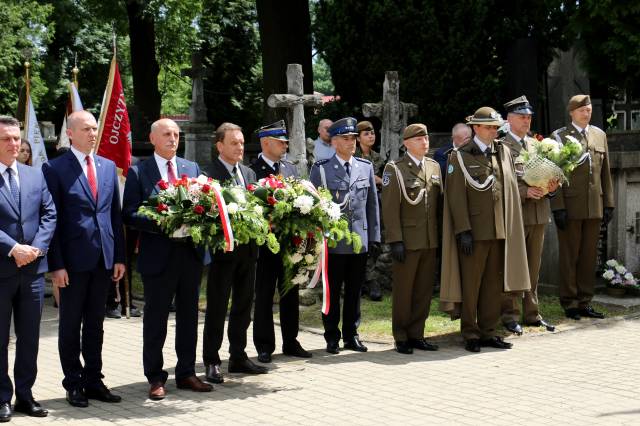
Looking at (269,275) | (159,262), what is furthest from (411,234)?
(159,262)

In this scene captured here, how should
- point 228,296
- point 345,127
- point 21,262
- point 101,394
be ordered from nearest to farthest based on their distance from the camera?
1. point 21,262
2. point 101,394
3. point 228,296
4. point 345,127

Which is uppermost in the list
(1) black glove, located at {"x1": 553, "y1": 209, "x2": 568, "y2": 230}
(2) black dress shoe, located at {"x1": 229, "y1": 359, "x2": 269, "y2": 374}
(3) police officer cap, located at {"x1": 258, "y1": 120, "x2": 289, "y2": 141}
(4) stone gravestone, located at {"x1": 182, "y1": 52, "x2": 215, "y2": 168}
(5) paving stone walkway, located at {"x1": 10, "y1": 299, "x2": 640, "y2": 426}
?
(4) stone gravestone, located at {"x1": 182, "y1": 52, "x2": 215, "y2": 168}

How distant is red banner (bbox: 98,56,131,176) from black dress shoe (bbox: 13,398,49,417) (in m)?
5.07

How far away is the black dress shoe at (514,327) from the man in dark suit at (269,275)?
226 centimetres

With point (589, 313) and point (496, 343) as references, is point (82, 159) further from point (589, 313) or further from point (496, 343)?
point (589, 313)

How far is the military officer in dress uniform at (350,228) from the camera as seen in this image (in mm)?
9219

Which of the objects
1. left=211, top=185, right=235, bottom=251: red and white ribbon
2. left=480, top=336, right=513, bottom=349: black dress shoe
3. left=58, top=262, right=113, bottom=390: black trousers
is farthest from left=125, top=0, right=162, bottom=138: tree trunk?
left=211, top=185, right=235, bottom=251: red and white ribbon

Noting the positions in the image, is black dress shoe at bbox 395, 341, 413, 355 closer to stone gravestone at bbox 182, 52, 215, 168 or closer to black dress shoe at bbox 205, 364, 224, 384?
black dress shoe at bbox 205, 364, 224, 384

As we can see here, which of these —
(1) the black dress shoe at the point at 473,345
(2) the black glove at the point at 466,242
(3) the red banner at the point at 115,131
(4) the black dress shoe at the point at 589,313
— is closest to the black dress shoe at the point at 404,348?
(1) the black dress shoe at the point at 473,345

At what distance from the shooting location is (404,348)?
9188mm

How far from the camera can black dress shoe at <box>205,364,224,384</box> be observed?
7.94 metres

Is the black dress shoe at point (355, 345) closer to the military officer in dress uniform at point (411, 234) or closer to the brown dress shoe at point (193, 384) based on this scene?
the military officer in dress uniform at point (411, 234)

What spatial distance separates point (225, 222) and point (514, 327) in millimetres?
3917

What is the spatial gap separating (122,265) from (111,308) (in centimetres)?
438
